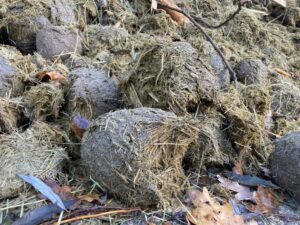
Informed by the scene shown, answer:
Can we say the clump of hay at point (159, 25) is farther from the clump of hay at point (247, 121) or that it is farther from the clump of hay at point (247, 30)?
the clump of hay at point (247, 121)

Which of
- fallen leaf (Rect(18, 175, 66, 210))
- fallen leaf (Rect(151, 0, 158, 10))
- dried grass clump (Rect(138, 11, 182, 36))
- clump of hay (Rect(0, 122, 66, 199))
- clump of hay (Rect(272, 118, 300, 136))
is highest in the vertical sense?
fallen leaf (Rect(151, 0, 158, 10))

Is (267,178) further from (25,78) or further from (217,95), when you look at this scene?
(25,78)

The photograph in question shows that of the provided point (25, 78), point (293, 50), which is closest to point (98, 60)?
point (25, 78)

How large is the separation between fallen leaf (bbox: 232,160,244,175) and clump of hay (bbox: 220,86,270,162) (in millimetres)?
47

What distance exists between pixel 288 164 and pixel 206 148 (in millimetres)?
503

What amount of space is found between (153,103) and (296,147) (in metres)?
0.90

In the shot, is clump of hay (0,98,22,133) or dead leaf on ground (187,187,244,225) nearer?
dead leaf on ground (187,187,244,225)

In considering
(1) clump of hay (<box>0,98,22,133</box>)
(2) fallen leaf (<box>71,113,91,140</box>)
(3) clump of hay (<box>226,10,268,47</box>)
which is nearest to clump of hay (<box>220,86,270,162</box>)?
(2) fallen leaf (<box>71,113,91,140</box>)

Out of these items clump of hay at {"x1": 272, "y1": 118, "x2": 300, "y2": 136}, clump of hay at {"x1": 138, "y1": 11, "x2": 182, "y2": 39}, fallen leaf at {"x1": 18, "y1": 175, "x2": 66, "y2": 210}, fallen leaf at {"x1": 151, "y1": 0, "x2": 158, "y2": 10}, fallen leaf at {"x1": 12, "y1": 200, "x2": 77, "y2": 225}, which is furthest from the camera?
fallen leaf at {"x1": 151, "y1": 0, "x2": 158, "y2": 10}

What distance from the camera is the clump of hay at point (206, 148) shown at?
2816mm

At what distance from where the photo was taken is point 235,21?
17.0 feet

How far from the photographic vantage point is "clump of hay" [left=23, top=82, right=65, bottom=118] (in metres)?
3.04

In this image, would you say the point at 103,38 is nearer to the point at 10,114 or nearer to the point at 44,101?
the point at 44,101

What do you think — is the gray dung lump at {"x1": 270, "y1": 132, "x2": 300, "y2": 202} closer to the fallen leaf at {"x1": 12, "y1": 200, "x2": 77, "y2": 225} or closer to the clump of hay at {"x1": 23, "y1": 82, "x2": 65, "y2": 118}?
the fallen leaf at {"x1": 12, "y1": 200, "x2": 77, "y2": 225}
